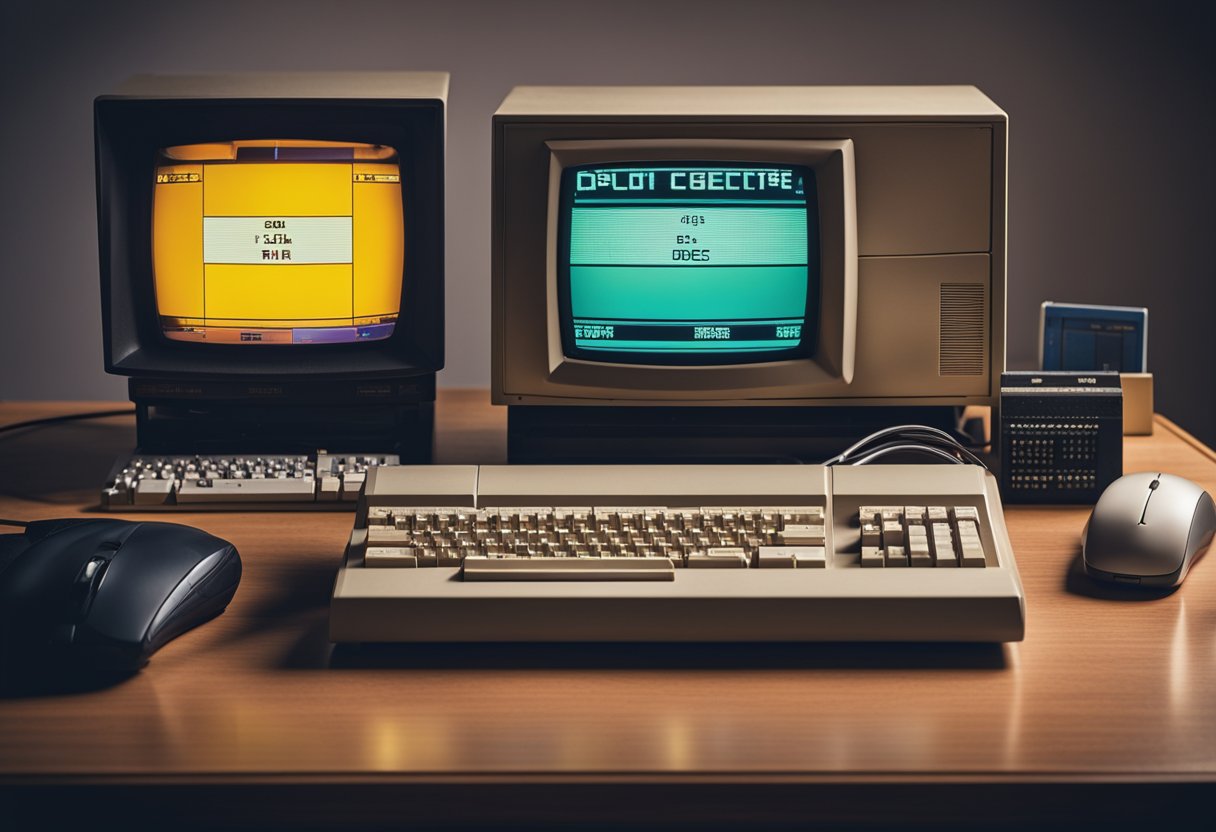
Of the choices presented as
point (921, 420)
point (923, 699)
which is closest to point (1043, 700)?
point (923, 699)

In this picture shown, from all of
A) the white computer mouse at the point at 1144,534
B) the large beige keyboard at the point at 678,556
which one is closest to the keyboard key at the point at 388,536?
the large beige keyboard at the point at 678,556

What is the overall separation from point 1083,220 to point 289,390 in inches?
58.3

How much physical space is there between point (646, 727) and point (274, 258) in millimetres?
771

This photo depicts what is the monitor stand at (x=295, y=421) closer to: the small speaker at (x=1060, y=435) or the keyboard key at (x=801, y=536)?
A: the keyboard key at (x=801, y=536)

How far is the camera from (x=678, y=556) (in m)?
1.07

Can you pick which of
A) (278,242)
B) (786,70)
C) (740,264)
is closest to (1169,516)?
(740,264)

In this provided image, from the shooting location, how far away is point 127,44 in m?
2.16

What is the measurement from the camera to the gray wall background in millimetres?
2121

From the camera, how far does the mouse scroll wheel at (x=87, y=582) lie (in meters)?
0.95

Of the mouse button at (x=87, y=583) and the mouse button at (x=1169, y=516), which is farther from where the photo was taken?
the mouse button at (x=1169, y=516)

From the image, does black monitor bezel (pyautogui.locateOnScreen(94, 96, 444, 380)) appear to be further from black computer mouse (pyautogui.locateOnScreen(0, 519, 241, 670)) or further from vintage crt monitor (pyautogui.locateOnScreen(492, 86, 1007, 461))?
black computer mouse (pyautogui.locateOnScreen(0, 519, 241, 670))

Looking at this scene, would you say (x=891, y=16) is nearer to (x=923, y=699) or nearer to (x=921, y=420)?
(x=921, y=420)

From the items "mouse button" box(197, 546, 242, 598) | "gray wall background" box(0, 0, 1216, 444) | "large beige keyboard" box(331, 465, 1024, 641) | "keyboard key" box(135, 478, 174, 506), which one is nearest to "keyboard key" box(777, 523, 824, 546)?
"large beige keyboard" box(331, 465, 1024, 641)

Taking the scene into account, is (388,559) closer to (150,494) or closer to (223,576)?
(223,576)
